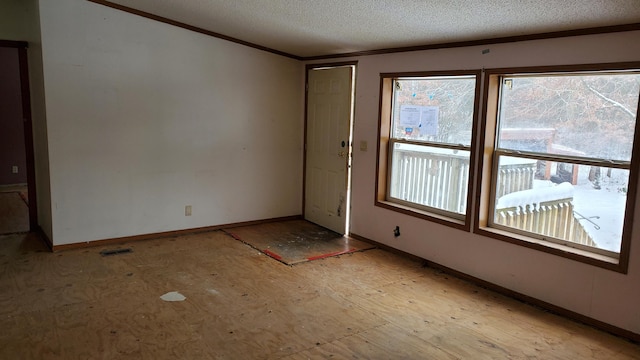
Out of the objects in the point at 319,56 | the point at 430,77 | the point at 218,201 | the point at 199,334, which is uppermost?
the point at 319,56

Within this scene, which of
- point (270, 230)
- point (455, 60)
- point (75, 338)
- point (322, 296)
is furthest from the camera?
point (270, 230)

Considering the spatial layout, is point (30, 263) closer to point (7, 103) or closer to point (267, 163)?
point (267, 163)

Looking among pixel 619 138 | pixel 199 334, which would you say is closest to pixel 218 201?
pixel 199 334

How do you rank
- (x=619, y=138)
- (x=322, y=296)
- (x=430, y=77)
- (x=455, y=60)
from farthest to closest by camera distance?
A: (x=430, y=77)
(x=455, y=60)
(x=322, y=296)
(x=619, y=138)

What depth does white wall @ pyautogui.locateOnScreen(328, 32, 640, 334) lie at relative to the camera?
3117mm

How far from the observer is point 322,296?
146 inches

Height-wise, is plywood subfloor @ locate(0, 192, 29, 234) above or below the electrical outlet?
below

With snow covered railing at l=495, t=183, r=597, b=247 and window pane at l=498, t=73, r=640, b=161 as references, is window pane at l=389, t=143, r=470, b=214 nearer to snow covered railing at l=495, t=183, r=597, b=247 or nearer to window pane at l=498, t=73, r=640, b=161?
snow covered railing at l=495, t=183, r=597, b=247

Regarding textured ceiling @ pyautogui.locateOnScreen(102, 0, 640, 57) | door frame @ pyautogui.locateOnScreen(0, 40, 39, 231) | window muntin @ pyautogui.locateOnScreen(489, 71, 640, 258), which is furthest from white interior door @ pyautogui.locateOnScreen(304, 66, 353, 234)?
door frame @ pyautogui.locateOnScreen(0, 40, 39, 231)

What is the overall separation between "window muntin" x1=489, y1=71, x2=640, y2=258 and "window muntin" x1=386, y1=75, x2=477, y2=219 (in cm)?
34

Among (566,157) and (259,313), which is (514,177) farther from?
(259,313)

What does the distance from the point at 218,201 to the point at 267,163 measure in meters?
0.81

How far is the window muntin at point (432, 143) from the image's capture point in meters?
4.20

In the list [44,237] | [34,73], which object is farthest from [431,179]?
[34,73]
